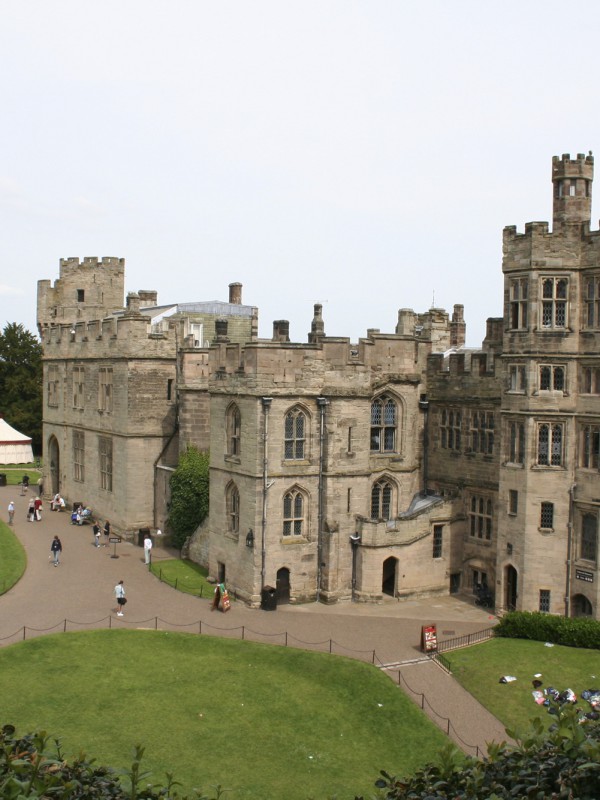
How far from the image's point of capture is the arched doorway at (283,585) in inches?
1411

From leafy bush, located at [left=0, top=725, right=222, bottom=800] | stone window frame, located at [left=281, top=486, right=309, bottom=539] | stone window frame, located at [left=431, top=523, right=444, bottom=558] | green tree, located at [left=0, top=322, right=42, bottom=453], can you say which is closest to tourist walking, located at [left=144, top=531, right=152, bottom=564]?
stone window frame, located at [left=281, top=486, right=309, bottom=539]

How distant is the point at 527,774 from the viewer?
10422 mm

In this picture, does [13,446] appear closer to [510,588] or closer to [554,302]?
[510,588]

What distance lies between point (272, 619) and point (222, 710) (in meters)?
8.27

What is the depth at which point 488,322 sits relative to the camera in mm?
37656

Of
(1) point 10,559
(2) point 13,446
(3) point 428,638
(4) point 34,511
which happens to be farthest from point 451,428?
(2) point 13,446

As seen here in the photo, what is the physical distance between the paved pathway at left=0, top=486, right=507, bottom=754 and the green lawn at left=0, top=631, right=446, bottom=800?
41.3 inches

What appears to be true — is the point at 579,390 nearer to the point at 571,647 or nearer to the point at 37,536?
the point at 571,647

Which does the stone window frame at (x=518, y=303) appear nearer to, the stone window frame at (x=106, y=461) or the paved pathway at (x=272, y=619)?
the paved pathway at (x=272, y=619)

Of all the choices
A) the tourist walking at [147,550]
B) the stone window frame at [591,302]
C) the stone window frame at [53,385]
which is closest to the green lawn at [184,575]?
the tourist walking at [147,550]

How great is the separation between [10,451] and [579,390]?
55817 millimetres

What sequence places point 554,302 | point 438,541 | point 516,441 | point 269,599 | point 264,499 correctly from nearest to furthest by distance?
1. point 554,302
2. point 516,441
3. point 269,599
4. point 264,499
5. point 438,541

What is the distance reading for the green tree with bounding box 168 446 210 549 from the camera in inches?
1690

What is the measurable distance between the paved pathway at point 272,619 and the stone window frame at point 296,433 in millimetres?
6321
